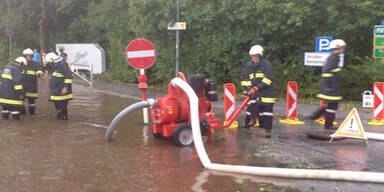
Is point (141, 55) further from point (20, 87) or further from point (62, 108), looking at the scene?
point (20, 87)

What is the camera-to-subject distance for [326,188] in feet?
17.6

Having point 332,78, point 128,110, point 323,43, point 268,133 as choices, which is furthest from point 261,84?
point 323,43

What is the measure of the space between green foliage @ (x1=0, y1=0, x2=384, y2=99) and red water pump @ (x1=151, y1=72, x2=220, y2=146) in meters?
6.79

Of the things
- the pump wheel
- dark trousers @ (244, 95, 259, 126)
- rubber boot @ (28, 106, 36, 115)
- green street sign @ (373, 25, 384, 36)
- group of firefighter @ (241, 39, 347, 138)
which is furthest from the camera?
green street sign @ (373, 25, 384, 36)

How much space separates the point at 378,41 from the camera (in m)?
12.2

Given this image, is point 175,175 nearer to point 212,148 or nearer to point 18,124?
point 212,148

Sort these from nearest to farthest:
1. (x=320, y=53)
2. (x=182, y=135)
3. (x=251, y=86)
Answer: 1. (x=182, y=135)
2. (x=251, y=86)
3. (x=320, y=53)

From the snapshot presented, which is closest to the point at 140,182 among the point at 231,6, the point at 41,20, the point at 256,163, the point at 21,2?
the point at 256,163

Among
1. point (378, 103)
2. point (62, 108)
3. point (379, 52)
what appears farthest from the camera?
point (379, 52)

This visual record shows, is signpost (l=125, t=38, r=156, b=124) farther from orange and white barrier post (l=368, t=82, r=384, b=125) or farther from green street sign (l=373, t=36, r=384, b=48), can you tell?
green street sign (l=373, t=36, r=384, b=48)

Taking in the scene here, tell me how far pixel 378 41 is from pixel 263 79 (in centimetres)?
536

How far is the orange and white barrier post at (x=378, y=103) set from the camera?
1027 centimetres

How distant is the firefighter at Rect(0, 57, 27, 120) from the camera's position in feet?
32.9

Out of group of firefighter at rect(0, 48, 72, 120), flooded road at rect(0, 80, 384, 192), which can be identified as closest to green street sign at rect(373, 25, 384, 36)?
flooded road at rect(0, 80, 384, 192)
